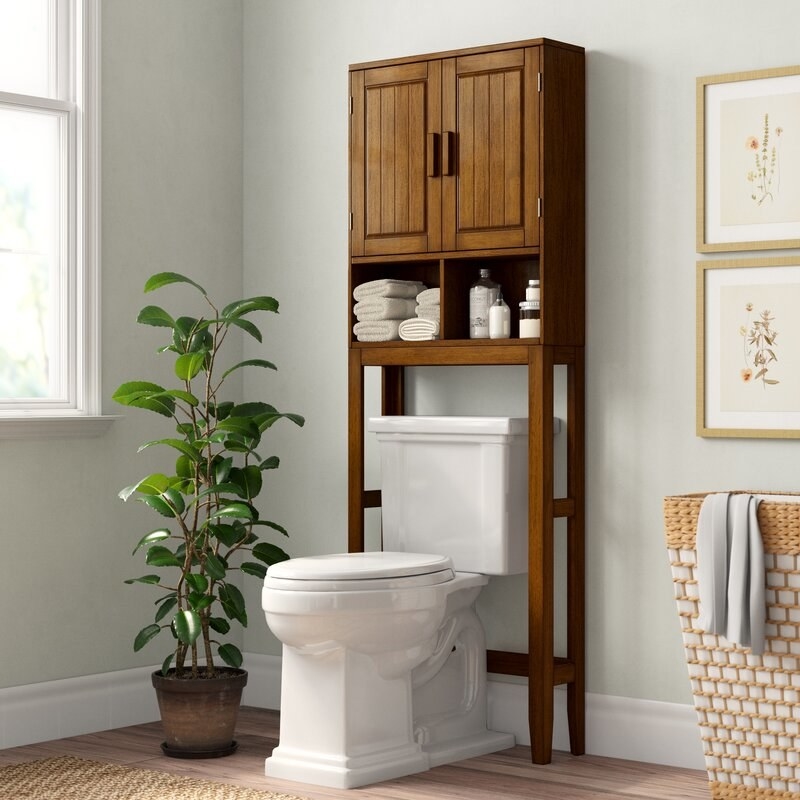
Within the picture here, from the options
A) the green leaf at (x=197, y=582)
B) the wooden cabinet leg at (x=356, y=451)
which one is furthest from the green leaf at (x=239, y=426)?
the green leaf at (x=197, y=582)

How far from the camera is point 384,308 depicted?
409 cm

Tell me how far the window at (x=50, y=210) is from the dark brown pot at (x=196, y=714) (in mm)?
841

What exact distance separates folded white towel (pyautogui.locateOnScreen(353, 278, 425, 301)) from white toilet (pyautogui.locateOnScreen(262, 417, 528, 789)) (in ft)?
1.24

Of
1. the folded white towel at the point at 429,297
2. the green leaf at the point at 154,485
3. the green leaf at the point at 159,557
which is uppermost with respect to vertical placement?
the folded white towel at the point at 429,297

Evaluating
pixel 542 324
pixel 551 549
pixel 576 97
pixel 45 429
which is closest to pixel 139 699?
pixel 45 429

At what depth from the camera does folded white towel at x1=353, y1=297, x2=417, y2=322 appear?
4.10 meters

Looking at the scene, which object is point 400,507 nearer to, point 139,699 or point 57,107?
point 139,699

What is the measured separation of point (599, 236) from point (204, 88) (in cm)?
151

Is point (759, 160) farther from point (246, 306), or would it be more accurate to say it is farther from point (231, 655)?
point (231, 655)

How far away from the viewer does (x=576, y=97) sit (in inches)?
155

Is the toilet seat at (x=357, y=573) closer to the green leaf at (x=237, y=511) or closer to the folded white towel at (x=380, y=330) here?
the green leaf at (x=237, y=511)

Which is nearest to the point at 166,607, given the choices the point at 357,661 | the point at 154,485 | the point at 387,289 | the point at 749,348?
the point at 154,485

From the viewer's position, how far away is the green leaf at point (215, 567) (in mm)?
3953

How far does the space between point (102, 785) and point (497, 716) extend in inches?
47.1
